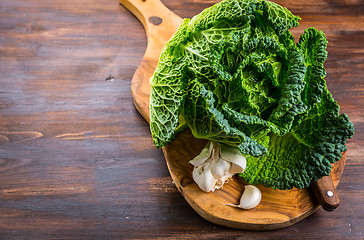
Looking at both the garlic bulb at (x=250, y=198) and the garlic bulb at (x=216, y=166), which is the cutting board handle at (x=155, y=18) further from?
the garlic bulb at (x=250, y=198)

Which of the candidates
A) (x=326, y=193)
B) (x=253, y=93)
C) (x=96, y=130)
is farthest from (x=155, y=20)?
(x=326, y=193)

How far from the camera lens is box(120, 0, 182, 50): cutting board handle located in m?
2.93

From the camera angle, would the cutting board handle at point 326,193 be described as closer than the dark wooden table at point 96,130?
Yes

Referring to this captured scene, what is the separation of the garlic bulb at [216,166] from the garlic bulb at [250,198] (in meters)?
0.12

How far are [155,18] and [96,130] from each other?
106 centimetres

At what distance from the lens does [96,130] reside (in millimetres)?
2596

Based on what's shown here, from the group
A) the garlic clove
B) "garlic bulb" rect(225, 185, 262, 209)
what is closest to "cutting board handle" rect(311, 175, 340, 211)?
"garlic bulb" rect(225, 185, 262, 209)

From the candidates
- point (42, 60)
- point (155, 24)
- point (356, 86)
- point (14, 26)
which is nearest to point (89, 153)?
point (42, 60)

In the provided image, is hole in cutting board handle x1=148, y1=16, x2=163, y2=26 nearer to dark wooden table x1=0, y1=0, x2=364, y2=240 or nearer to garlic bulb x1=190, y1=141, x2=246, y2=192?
dark wooden table x1=0, y1=0, x2=364, y2=240

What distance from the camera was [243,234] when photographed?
2.17 meters

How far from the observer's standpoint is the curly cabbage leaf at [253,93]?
2.04 m

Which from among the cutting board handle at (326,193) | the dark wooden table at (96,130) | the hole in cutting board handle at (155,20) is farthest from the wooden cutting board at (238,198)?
the hole in cutting board handle at (155,20)

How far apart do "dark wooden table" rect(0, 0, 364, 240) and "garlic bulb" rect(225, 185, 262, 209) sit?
19cm

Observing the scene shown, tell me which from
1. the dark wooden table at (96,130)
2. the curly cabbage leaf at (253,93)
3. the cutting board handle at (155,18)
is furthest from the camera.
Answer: the cutting board handle at (155,18)
